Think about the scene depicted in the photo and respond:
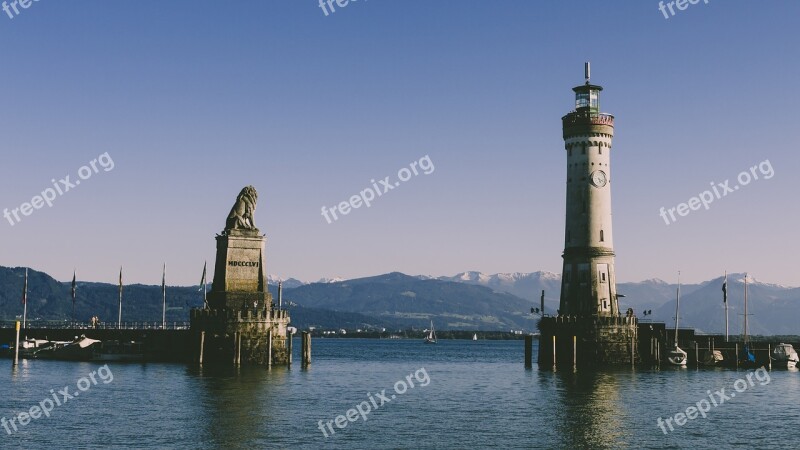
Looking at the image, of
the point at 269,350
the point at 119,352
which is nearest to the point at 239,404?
the point at 269,350

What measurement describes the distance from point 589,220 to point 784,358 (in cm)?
3707

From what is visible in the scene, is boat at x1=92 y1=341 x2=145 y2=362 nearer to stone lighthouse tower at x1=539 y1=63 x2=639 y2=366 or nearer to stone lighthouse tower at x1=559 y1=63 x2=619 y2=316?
stone lighthouse tower at x1=539 y1=63 x2=639 y2=366

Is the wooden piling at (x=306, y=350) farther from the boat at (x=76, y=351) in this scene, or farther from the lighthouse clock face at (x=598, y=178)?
the lighthouse clock face at (x=598, y=178)

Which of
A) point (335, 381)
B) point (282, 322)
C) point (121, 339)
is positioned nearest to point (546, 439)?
point (335, 381)

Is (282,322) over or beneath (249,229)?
beneath

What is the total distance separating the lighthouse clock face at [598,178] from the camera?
10444cm

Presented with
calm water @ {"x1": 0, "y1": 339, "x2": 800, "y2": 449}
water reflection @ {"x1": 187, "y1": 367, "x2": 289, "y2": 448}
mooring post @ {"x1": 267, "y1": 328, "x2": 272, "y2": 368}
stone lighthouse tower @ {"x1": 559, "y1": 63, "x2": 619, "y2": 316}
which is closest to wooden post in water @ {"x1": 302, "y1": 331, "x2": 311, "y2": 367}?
calm water @ {"x1": 0, "y1": 339, "x2": 800, "y2": 449}

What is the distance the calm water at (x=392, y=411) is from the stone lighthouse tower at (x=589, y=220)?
388 inches

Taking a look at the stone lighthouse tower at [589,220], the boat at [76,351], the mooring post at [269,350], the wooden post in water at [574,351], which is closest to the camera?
the mooring post at [269,350]

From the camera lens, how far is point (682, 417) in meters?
64.6

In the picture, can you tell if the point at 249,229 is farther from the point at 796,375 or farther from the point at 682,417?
the point at 796,375

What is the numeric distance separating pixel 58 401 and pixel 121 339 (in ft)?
195

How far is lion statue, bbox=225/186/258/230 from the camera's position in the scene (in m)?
99.6

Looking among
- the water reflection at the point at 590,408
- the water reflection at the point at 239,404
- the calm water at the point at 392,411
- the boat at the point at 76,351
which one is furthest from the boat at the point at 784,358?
the boat at the point at 76,351
